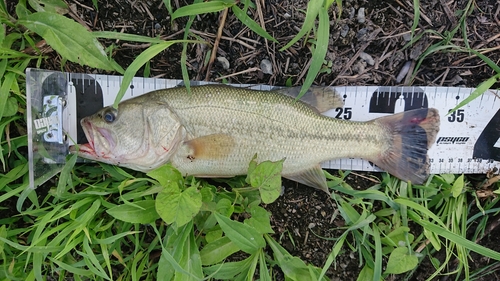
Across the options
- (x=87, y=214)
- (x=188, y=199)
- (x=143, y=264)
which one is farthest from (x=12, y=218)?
(x=188, y=199)

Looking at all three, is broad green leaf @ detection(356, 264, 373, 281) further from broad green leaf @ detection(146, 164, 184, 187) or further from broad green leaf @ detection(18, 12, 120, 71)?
broad green leaf @ detection(18, 12, 120, 71)

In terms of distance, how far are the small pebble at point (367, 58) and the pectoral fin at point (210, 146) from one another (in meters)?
1.35

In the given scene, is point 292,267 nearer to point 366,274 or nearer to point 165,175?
point 366,274

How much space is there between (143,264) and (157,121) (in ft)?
3.84

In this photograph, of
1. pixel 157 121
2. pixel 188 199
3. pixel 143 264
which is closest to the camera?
pixel 188 199

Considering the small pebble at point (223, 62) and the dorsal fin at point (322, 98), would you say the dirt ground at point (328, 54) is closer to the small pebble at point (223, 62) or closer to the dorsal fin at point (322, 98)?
the small pebble at point (223, 62)

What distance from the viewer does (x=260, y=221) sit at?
2.57 metres

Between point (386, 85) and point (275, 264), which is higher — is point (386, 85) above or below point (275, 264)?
above

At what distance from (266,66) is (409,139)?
1.32 metres

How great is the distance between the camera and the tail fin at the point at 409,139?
9.87 feet

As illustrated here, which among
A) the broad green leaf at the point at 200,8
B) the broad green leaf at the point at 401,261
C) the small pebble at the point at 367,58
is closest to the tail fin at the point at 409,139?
the small pebble at the point at 367,58

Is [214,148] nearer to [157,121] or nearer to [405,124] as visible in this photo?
[157,121]

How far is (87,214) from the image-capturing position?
278 cm

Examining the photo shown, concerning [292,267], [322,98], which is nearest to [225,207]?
[292,267]
